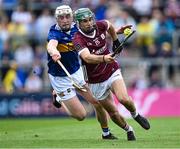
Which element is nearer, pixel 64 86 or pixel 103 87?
pixel 103 87

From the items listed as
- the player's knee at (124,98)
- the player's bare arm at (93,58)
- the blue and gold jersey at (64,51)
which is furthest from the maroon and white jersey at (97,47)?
the blue and gold jersey at (64,51)

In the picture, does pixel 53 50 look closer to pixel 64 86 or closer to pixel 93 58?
pixel 93 58

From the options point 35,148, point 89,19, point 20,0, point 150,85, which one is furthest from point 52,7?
point 35,148

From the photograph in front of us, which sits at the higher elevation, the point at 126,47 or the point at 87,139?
the point at 87,139

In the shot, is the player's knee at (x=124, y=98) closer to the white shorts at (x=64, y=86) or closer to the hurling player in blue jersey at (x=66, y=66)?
the hurling player in blue jersey at (x=66, y=66)

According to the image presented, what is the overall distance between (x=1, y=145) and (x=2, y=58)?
1454cm

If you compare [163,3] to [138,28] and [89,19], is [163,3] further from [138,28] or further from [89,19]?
[89,19]

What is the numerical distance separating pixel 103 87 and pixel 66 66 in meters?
1.56

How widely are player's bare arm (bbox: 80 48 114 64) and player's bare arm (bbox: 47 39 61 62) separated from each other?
60 centimetres

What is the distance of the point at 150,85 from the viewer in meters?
28.6

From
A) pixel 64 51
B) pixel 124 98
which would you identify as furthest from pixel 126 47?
pixel 124 98

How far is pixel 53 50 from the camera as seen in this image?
16.2 meters

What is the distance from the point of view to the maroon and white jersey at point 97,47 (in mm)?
15891

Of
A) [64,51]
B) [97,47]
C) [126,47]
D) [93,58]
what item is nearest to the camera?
[93,58]
